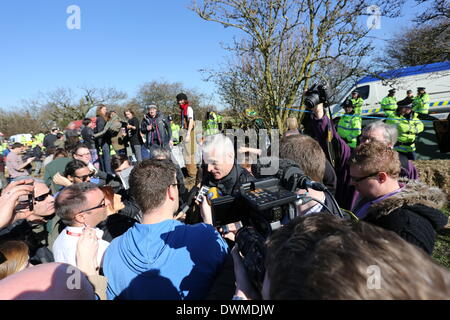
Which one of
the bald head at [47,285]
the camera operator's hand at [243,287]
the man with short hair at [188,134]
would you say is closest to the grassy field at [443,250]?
the camera operator's hand at [243,287]

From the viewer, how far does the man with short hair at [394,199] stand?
1333 mm

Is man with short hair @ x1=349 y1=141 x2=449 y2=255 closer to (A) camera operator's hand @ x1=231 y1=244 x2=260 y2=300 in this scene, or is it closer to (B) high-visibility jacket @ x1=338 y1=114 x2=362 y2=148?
(A) camera operator's hand @ x1=231 y1=244 x2=260 y2=300

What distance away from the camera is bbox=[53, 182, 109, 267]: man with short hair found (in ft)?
6.30

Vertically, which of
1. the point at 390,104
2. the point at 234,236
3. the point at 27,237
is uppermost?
the point at 390,104

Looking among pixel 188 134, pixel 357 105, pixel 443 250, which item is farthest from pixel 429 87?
pixel 188 134

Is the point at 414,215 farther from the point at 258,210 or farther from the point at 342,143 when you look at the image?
the point at 342,143

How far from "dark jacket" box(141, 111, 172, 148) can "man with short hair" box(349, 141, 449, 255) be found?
470cm

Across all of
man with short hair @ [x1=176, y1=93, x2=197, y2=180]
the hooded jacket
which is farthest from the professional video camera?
man with short hair @ [x1=176, y1=93, x2=197, y2=180]

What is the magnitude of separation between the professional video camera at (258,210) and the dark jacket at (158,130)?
4.83 meters

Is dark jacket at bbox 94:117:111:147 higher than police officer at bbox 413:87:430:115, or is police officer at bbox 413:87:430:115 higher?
police officer at bbox 413:87:430:115

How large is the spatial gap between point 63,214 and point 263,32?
198 inches

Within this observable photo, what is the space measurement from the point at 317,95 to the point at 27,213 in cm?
309

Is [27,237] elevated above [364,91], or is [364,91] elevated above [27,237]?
[364,91]

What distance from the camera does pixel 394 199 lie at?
150 cm
